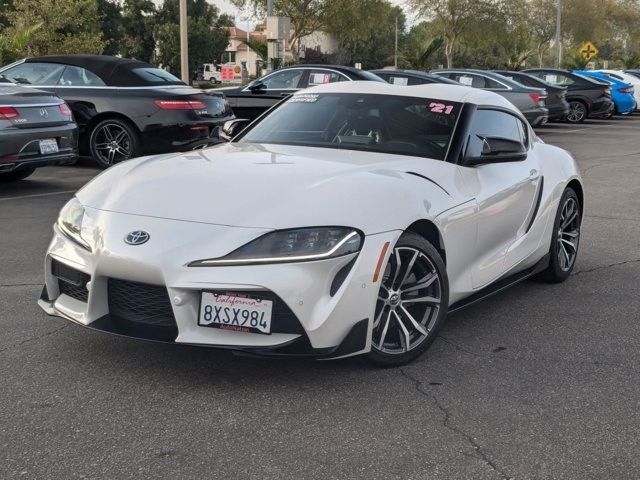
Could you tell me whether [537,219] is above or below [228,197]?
below

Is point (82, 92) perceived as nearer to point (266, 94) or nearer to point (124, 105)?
point (124, 105)

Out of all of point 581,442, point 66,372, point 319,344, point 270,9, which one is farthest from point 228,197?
point 270,9

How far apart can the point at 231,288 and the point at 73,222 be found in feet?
3.40

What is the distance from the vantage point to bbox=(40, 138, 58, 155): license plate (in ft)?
30.0

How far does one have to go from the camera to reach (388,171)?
14.5 feet

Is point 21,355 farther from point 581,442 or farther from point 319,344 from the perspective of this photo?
point 581,442

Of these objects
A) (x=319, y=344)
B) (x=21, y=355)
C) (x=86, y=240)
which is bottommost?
(x=21, y=355)

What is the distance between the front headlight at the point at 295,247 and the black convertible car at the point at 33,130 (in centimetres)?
585

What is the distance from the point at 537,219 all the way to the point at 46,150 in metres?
5.69

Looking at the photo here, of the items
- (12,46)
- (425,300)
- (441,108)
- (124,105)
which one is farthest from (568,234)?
(12,46)

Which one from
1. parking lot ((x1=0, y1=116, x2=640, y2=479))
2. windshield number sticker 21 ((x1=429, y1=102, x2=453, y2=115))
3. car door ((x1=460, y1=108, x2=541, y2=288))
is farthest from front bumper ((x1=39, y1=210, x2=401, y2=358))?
windshield number sticker 21 ((x1=429, y1=102, x2=453, y2=115))

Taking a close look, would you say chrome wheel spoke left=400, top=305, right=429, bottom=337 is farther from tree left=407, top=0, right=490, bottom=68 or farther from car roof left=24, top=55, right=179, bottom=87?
tree left=407, top=0, right=490, bottom=68

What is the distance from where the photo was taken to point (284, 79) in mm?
16234

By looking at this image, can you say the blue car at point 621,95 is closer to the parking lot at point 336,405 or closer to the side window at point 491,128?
the side window at point 491,128
